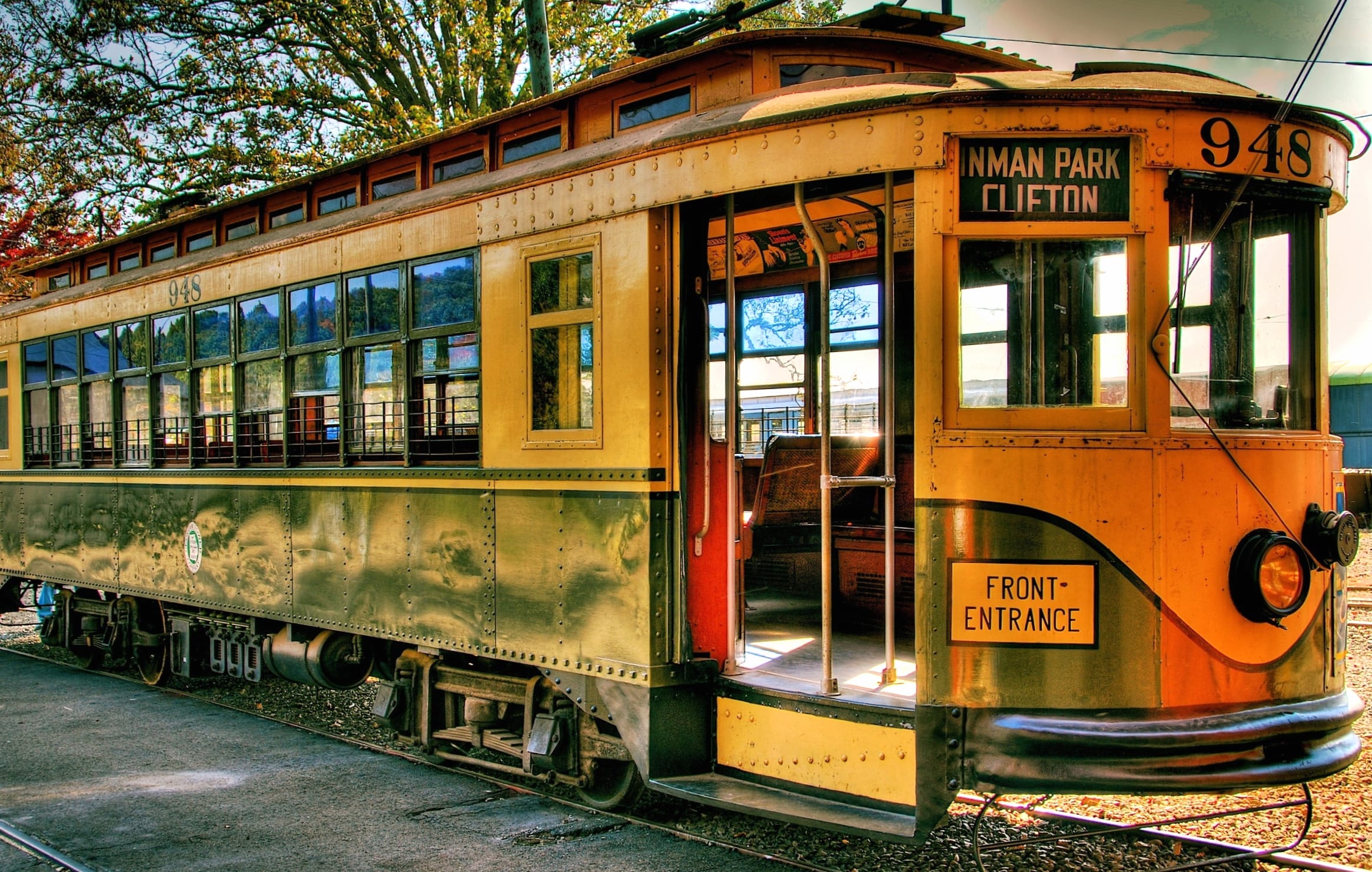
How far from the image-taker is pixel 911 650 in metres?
5.28

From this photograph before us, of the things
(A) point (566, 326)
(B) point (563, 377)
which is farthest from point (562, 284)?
(B) point (563, 377)

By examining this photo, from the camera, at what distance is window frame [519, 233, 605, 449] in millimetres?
4766

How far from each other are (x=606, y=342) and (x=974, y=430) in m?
1.64

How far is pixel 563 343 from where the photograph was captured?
498cm

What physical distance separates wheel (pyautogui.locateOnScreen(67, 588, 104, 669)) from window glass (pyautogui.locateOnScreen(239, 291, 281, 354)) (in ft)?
12.2

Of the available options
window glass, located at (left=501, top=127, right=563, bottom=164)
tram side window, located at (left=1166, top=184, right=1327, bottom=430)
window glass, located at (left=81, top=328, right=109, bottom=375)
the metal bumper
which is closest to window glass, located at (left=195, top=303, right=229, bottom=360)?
window glass, located at (left=81, top=328, right=109, bottom=375)

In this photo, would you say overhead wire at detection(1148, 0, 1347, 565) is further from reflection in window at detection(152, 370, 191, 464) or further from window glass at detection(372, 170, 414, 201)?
reflection in window at detection(152, 370, 191, 464)

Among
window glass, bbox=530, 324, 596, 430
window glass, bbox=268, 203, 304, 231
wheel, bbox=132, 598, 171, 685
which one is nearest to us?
window glass, bbox=530, 324, 596, 430

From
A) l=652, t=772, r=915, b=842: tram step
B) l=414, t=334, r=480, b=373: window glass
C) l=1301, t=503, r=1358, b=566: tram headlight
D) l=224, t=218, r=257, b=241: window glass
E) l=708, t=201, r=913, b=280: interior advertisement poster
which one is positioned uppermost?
l=224, t=218, r=257, b=241: window glass

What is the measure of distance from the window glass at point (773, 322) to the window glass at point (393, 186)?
2.27 meters

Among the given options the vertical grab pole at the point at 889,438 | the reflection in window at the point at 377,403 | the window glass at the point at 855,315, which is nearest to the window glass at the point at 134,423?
the reflection in window at the point at 377,403

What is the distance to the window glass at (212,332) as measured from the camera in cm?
724

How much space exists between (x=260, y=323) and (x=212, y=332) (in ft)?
2.22

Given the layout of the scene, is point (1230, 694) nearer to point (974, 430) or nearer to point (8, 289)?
point (974, 430)
